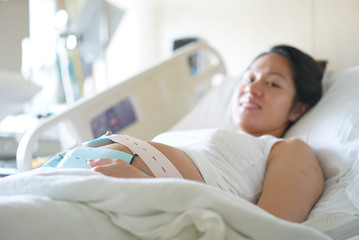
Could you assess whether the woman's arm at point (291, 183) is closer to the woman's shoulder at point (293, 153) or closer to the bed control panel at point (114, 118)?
the woman's shoulder at point (293, 153)

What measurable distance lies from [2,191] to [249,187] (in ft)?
2.15

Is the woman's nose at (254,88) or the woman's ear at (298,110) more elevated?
the woman's nose at (254,88)

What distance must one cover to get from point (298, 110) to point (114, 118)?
2.77 feet

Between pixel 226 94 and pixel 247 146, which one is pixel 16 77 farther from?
Result: pixel 226 94

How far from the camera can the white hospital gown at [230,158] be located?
0.95m

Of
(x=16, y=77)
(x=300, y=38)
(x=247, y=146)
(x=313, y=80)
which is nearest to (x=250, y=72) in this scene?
(x=313, y=80)

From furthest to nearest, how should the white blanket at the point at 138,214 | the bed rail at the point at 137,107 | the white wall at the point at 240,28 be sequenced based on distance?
1. the white wall at the point at 240,28
2. the bed rail at the point at 137,107
3. the white blanket at the point at 138,214

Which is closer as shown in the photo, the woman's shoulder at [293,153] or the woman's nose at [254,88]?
the woman's shoulder at [293,153]

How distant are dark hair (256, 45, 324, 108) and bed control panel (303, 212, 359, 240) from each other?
29.7 inches

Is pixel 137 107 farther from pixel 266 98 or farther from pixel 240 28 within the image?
pixel 240 28

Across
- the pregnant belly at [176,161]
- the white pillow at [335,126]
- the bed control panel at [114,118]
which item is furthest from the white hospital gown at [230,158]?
the bed control panel at [114,118]

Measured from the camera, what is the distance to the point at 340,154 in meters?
1.15

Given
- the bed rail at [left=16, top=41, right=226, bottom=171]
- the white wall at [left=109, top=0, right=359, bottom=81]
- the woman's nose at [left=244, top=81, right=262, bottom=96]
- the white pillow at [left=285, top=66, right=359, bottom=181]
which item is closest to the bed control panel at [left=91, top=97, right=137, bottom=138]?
the bed rail at [left=16, top=41, right=226, bottom=171]

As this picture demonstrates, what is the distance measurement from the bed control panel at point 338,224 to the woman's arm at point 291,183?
8 centimetres
